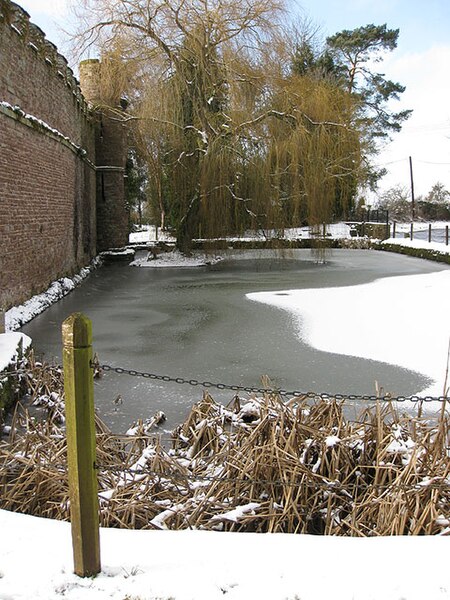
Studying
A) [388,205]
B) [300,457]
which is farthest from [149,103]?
[388,205]

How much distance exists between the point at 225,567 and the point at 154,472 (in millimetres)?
495

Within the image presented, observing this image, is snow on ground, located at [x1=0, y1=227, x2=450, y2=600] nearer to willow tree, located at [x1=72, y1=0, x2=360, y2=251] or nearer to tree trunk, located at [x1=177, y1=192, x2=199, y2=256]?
willow tree, located at [x1=72, y1=0, x2=360, y2=251]

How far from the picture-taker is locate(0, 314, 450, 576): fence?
7.30ft

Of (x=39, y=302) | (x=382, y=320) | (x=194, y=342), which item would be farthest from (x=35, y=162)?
(x=382, y=320)

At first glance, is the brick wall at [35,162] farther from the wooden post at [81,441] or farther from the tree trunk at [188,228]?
the wooden post at [81,441]

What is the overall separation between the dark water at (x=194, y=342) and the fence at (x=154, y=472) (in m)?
1.25

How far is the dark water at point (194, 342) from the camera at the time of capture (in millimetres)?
5598

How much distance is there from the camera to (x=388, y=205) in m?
40.1

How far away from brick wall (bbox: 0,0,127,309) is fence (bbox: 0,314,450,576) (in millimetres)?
3783

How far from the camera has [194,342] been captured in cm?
767

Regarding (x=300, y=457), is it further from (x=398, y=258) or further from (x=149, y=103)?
(x=398, y=258)

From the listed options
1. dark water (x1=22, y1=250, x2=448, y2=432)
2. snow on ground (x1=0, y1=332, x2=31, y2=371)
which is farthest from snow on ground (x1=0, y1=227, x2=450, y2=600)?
snow on ground (x1=0, y1=332, x2=31, y2=371)

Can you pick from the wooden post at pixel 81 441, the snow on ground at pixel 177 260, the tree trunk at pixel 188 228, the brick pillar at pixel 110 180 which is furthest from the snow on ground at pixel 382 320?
the brick pillar at pixel 110 180

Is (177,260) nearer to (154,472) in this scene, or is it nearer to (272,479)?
(272,479)
